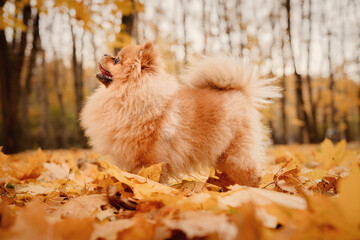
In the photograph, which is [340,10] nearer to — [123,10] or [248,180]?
[123,10]

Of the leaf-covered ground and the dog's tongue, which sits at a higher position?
the dog's tongue

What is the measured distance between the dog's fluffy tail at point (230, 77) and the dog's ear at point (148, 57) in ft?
1.50

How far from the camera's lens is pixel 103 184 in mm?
1928

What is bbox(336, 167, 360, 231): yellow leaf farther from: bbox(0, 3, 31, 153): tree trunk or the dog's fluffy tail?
bbox(0, 3, 31, 153): tree trunk

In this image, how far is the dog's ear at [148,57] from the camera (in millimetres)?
2985

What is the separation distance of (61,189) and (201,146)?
133 cm

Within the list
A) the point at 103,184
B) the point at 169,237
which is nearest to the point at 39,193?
the point at 103,184

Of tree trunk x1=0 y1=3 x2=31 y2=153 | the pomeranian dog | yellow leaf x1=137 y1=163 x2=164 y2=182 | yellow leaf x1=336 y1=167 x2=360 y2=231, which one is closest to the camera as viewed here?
yellow leaf x1=336 y1=167 x2=360 y2=231

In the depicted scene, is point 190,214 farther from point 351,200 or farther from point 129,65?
point 129,65

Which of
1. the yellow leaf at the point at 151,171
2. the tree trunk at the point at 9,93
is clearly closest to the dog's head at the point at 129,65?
the yellow leaf at the point at 151,171

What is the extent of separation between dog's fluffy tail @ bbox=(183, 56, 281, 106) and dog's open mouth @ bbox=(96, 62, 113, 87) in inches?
38.1

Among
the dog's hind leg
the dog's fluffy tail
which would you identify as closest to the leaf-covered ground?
the dog's hind leg

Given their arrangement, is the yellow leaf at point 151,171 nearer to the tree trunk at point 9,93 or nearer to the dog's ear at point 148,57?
the dog's ear at point 148,57

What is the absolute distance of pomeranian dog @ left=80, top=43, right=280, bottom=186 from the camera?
2521 millimetres
